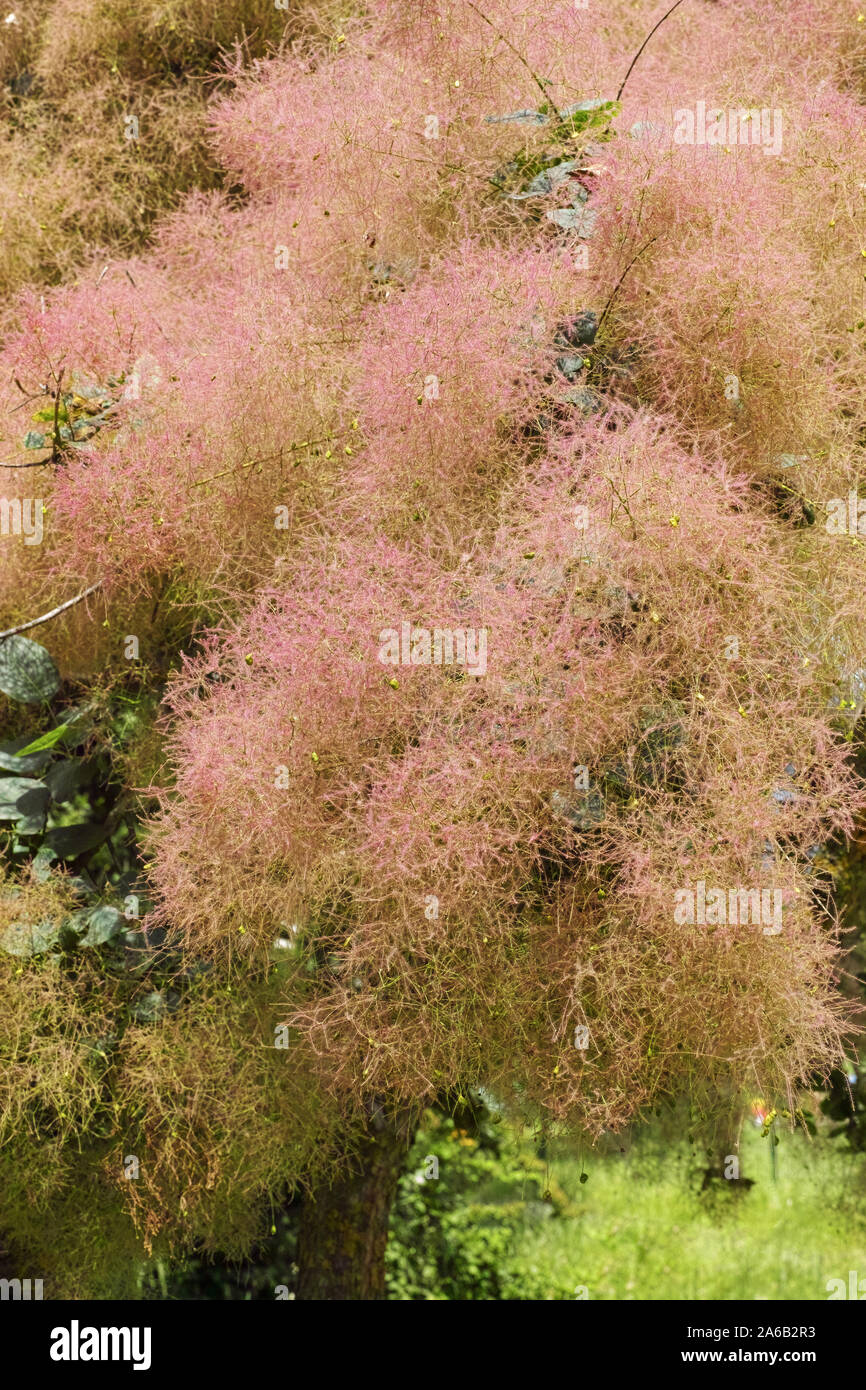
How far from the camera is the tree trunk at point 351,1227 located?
8.77 ft

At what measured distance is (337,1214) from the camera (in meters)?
2.71

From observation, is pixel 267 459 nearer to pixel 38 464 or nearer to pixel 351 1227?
pixel 38 464

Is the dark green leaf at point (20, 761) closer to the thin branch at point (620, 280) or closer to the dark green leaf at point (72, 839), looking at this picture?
the dark green leaf at point (72, 839)

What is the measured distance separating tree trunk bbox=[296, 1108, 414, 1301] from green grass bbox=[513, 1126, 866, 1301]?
1393 millimetres

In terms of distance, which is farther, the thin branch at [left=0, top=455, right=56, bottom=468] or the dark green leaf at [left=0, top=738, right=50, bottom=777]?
the dark green leaf at [left=0, top=738, right=50, bottom=777]

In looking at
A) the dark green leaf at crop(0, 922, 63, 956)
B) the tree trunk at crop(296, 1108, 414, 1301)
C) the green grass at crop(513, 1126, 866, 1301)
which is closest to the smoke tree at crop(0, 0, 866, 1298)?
the dark green leaf at crop(0, 922, 63, 956)

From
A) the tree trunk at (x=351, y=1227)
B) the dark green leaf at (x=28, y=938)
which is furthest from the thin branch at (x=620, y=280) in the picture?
the tree trunk at (x=351, y=1227)

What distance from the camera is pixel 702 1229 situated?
480 cm

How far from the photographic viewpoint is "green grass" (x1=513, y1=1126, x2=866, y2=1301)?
4.07 m

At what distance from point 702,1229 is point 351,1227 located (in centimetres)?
258

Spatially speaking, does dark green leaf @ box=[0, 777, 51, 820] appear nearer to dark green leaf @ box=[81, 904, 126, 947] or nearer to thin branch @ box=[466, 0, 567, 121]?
dark green leaf @ box=[81, 904, 126, 947]

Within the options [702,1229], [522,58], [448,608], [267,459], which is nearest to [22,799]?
[267,459]
